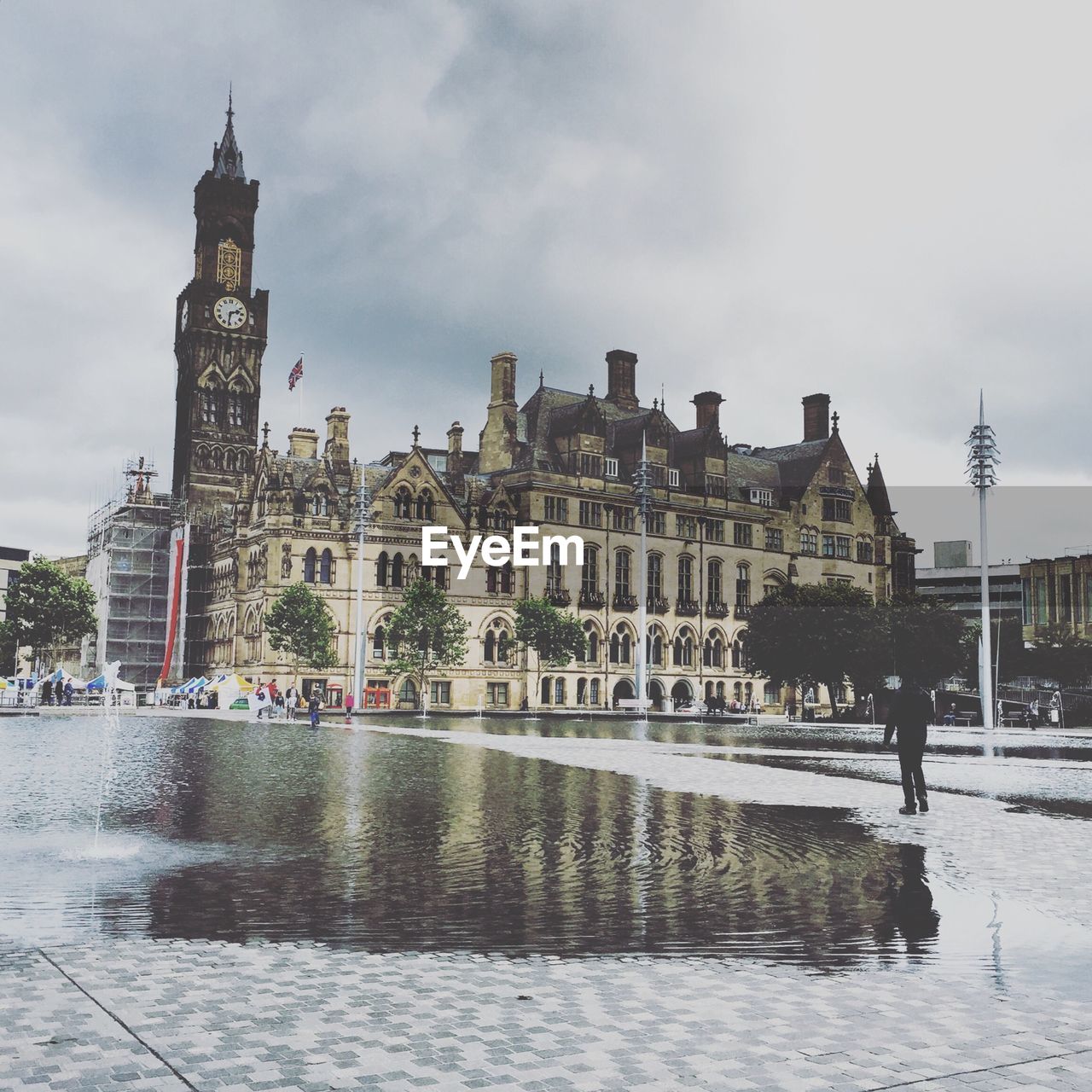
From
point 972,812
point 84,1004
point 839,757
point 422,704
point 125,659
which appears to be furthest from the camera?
point 125,659

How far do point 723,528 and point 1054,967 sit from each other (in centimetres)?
7661

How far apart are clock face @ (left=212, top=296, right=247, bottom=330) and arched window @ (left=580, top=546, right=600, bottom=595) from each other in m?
33.8

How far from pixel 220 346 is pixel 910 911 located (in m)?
86.0

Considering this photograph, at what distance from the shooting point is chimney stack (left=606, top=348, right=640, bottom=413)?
283 feet

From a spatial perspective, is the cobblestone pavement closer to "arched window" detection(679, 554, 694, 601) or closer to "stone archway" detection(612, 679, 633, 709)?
"stone archway" detection(612, 679, 633, 709)

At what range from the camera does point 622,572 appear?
77.6 m

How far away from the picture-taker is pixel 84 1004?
6234 millimetres

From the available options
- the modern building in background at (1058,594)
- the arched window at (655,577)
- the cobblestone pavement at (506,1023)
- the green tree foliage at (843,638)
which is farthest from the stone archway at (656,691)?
the cobblestone pavement at (506,1023)

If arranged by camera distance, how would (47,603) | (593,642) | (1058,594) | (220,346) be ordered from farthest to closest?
(1058,594) < (220,346) < (593,642) < (47,603)

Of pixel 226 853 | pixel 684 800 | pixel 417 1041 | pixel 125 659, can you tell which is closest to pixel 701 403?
pixel 125 659

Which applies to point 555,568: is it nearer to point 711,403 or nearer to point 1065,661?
point 711,403

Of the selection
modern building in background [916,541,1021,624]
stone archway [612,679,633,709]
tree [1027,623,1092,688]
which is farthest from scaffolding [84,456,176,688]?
modern building in background [916,541,1021,624]

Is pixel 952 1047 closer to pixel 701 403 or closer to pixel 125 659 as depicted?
pixel 125 659

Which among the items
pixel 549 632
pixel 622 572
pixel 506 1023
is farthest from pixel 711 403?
pixel 506 1023
